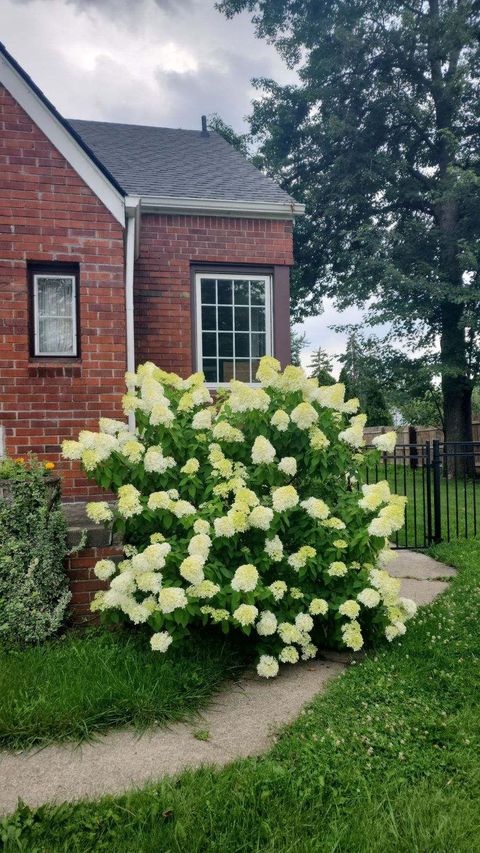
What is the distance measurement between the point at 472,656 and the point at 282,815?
196 cm

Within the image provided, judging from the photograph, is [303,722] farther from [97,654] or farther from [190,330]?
[190,330]

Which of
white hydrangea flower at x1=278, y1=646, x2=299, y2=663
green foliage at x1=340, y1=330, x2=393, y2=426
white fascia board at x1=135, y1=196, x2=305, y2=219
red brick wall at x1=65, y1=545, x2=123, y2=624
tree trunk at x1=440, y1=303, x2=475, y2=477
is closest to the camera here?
white hydrangea flower at x1=278, y1=646, x2=299, y2=663

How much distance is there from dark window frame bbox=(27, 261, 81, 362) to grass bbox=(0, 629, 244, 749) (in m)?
3.39

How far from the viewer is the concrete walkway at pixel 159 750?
250 cm

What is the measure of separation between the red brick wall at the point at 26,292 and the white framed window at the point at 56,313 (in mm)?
189

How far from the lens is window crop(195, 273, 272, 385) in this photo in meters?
7.99

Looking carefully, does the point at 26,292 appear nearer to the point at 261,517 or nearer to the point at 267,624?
the point at 261,517

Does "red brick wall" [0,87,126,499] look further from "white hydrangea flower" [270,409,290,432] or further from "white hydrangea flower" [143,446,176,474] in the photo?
"white hydrangea flower" [270,409,290,432]

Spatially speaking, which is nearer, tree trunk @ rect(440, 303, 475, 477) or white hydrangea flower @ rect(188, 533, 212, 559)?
white hydrangea flower @ rect(188, 533, 212, 559)

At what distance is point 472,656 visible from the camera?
3.76 m

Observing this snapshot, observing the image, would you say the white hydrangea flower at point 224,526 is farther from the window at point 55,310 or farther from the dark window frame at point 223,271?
the dark window frame at point 223,271

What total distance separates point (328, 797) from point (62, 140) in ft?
20.6

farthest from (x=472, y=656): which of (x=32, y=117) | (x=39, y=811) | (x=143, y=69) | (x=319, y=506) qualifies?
(x=143, y=69)

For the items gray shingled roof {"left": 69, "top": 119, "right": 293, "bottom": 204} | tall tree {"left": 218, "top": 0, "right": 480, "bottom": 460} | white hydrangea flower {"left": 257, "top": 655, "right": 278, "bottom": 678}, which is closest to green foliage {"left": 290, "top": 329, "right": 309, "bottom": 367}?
tall tree {"left": 218, "top": 0, "right": 480, "bottom": 460}
